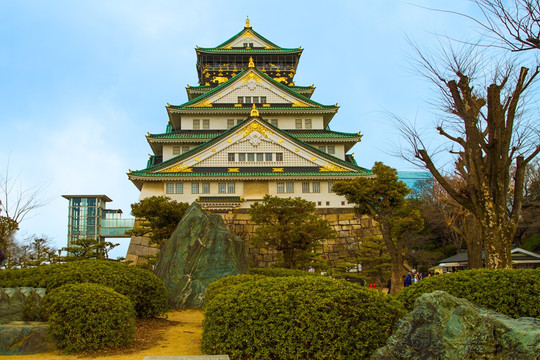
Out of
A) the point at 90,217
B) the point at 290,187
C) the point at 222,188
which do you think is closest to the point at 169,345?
the point at 222,188

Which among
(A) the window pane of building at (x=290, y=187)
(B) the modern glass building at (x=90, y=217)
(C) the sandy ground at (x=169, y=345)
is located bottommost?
(C) the sandy ground at (x=169, y=345)

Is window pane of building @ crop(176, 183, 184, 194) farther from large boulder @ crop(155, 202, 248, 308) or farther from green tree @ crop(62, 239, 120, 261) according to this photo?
large boulder @ crop(155, 202, 248, 308)

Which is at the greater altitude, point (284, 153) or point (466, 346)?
point (284, 153)

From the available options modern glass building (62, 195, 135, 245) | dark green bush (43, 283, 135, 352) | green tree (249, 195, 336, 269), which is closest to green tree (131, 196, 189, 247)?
green tree (249, 195, 336, 269)

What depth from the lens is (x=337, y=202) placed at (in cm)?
3719

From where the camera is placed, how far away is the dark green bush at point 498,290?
29.2 ft

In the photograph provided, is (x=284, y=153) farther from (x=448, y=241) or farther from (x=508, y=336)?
(x=508, y=336)

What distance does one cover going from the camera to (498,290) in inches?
356

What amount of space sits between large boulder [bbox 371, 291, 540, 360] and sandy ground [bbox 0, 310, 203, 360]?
12.9 ft

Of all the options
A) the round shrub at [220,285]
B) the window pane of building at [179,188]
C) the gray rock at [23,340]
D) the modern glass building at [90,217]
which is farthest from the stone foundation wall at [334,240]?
the gray rock at [23,340]

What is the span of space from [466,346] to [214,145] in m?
32.1

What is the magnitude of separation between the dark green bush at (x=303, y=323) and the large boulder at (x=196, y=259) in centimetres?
658

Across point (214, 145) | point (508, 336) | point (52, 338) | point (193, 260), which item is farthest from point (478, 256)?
point (214, 145)

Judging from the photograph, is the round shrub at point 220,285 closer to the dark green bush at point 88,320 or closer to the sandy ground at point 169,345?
the sandy ground at point 169,345
